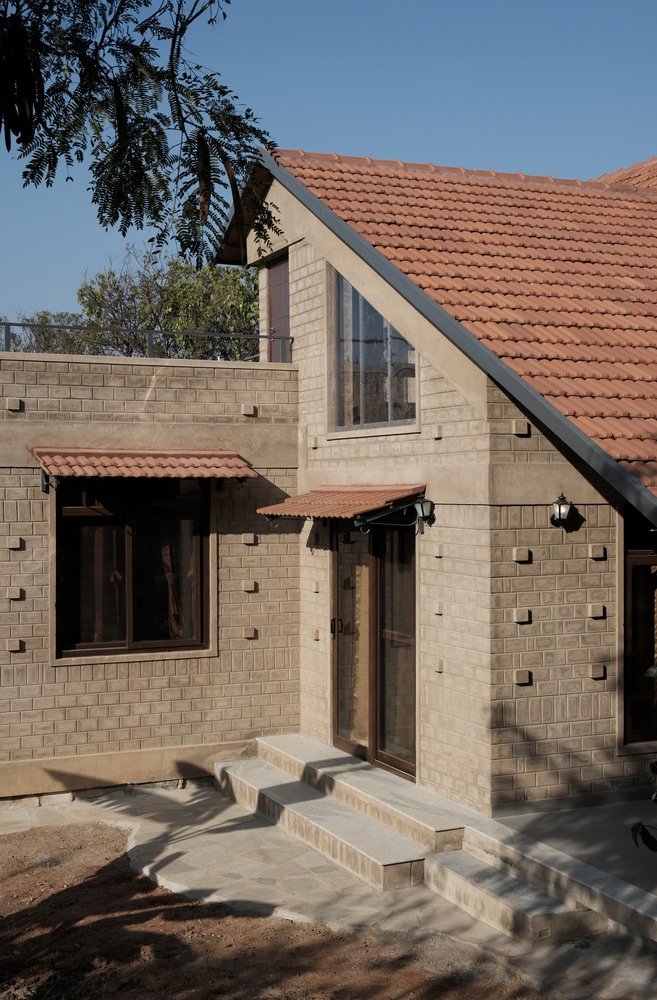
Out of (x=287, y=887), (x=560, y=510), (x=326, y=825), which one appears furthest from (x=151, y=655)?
(x=560, y=510)

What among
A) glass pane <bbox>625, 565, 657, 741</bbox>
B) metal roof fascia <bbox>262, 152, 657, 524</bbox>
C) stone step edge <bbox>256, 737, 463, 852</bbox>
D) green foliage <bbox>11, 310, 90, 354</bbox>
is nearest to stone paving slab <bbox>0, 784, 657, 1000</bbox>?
stone step edge <bbox>256, 737, 463, 852</bbox>

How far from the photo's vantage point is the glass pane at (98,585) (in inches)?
502

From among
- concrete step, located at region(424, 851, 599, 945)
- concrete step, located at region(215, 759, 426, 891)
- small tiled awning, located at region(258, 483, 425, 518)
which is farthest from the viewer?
small tiled awning, located at region(258, 483, 425, 518)

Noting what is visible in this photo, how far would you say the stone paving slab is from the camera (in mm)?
7660

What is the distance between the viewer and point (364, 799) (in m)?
10.7

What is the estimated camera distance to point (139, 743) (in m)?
12.9

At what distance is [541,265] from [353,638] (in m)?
4.37

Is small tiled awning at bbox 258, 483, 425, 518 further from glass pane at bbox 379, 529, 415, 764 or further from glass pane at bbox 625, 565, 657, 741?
glass pane at bbox 625, 565, 657, 741

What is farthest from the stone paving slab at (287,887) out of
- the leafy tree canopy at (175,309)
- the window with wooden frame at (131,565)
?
the leafy tree canopy at (175,309)

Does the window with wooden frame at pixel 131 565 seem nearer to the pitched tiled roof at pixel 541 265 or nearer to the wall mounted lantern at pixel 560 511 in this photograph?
the pitched tiled roof at pixel 541 265

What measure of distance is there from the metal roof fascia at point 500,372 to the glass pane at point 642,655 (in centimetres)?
134

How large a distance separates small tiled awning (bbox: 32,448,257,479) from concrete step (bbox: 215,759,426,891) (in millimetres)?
3324

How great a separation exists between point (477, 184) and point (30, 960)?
9.85 metres

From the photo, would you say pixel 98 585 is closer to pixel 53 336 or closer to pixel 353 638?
pixel 353 638
